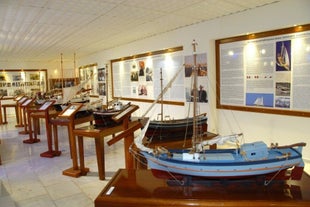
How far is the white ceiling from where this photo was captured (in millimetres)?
3992

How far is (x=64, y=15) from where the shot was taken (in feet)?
14.8

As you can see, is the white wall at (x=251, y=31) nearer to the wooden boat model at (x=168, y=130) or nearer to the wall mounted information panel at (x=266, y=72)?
the wall mounted information panel at (x=266, y=72)

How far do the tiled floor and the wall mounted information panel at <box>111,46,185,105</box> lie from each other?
2011 mm

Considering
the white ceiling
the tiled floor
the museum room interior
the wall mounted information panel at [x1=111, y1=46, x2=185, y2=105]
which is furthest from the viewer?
the wall mounted information panel at [x1=111, y1=46, x2=185, y2=105]

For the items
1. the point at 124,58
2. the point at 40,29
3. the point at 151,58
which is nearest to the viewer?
the point at 40,29

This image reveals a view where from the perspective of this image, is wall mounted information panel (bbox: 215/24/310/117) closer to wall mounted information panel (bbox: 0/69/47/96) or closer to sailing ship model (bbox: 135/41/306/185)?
sailing ship model (bbox: 135/41/306/185)

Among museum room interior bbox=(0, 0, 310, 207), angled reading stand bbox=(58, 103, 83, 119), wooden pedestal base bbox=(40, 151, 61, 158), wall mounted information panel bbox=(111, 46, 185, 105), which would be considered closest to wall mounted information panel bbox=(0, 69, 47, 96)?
museum room interior bbox=(0, 0, 310, 207)

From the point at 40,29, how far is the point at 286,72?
17.0 feet

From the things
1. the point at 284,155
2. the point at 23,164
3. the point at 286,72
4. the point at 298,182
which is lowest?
the point at 23,164

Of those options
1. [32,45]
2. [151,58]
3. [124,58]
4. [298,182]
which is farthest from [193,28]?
[32,45]

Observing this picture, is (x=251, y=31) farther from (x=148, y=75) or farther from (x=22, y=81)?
(x=22, y=81)

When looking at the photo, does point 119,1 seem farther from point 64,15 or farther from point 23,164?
point 23,164

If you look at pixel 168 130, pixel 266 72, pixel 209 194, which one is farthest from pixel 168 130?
Result: pixel 266 72

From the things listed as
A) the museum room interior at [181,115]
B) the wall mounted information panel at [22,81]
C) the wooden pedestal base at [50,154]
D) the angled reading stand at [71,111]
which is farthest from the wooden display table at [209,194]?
the wall mounted information panel at [22,81]
